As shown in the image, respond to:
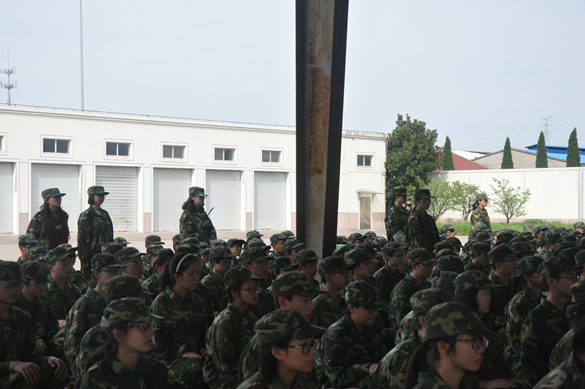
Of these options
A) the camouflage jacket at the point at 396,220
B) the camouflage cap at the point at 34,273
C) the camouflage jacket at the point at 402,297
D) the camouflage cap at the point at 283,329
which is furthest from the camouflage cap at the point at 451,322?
the camouflage jacket at the point at 396,220

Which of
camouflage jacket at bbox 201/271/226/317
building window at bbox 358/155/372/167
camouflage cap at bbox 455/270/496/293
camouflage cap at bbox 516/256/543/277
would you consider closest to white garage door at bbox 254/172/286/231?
building window at bbox 358/155/372/167

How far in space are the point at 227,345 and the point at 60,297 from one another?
2873mm

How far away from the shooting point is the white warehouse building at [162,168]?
27.6 m

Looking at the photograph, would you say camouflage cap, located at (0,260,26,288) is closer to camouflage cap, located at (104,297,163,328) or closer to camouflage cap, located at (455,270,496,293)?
camouflage cap, located at (104,297,163,328)

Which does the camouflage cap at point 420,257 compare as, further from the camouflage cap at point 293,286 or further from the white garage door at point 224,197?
the white garage door at point 224,197

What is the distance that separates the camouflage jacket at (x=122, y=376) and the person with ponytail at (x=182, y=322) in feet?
3.71

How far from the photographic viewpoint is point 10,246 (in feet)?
78.9

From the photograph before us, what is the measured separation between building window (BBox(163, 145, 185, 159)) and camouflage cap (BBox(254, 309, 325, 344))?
96.1 ft

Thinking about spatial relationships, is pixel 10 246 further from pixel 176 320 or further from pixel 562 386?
pixel 562 386

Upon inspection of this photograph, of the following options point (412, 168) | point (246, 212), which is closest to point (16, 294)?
point (246, 212)

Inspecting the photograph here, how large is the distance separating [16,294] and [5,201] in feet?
83.8

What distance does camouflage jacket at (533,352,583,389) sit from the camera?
287 centimetres

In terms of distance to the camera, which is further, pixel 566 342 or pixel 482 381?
pixel 482 381

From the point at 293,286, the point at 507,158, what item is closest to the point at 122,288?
the point at 293,286
